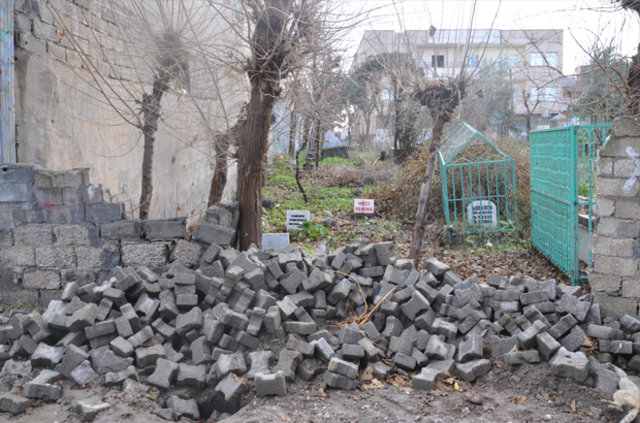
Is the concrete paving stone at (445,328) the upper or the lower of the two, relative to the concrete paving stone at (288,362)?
upper

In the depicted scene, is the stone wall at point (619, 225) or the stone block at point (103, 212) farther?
the stone block at point (103, 212)

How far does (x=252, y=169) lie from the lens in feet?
20.3

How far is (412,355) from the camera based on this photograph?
4602 millimetres

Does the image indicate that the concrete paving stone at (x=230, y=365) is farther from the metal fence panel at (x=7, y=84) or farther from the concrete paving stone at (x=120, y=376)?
the metal fence panel at (x=7, y=84)

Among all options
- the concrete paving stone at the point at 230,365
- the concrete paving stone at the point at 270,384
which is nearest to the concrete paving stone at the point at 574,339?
the concrete paving stone at the point at 270,384

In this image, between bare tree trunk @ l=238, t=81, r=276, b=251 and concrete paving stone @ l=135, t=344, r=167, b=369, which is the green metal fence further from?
concrete paving stone @ l=135, t=344, r=167, b=369

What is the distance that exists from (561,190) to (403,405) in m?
4.42

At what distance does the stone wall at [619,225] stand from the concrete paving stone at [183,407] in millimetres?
3897

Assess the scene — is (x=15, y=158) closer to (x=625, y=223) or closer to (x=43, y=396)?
(x=43, y=396)

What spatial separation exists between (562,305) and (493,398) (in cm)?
129

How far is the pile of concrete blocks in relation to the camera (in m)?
4.20

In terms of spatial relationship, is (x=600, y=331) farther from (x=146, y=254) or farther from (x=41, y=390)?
(x=41, y=390)

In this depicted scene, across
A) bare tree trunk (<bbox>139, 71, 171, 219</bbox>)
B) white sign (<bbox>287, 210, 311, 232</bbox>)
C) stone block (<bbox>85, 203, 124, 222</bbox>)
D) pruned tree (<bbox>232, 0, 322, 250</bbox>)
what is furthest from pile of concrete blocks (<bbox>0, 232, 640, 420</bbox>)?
white sign (<bbox>287, 210, 311, 232</bbox>)

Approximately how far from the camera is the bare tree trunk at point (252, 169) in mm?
6094
